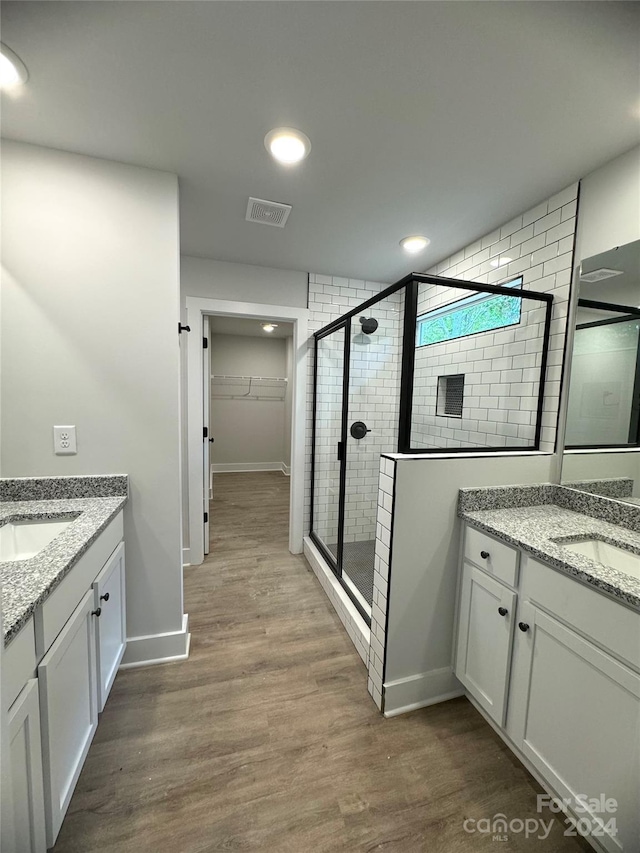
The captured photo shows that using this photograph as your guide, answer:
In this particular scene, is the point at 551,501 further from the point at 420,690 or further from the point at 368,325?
the point at 368,325

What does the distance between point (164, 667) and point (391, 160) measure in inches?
111

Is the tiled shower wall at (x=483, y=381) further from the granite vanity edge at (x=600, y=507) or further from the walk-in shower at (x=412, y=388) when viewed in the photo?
the granite vanity edge at (x=600, y=507)

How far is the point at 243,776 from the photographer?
130 centimetres

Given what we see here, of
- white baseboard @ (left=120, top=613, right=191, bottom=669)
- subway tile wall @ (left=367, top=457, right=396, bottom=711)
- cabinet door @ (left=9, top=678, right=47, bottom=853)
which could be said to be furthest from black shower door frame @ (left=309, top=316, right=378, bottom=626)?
cabinet door @ (left=9, top=678, right=47, bottom=853)

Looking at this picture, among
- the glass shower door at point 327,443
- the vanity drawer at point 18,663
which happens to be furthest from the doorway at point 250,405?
the vanity drawer at point 18,663

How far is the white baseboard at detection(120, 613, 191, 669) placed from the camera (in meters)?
1.81

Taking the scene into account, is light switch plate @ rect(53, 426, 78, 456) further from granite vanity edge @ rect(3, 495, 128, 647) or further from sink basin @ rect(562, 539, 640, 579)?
sink basin @ rect(562, 539, 640, 579)

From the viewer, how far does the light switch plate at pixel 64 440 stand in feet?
5.27

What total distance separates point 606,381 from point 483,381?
700 millimetres

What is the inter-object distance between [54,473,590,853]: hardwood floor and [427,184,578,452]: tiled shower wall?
1.51 metres

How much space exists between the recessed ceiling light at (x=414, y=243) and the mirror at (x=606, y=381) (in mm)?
999

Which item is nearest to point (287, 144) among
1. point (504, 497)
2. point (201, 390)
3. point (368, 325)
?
point (368, 325)

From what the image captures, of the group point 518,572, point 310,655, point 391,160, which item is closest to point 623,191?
point 391,160

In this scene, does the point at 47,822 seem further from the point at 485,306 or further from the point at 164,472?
the point at 485,306
